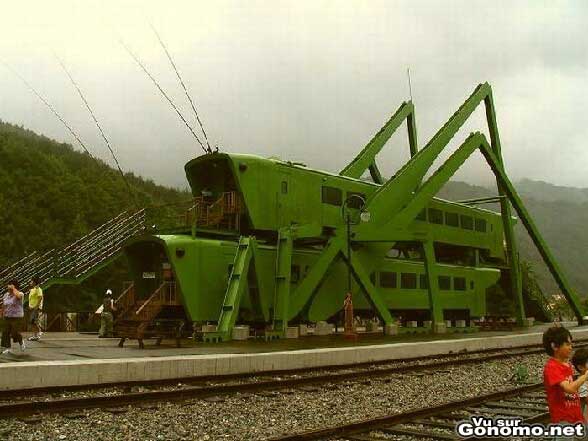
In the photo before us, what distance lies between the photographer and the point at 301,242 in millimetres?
26078

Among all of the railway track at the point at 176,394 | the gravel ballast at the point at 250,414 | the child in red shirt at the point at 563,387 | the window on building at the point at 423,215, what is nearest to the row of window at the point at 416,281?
the window on building at the point at 423,215

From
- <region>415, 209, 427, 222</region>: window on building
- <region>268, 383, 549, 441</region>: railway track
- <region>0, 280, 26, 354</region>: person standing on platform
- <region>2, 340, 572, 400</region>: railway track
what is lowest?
<region>268, 383, 549, 441</region>: railway track

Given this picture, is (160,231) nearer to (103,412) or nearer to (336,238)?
(336,238)

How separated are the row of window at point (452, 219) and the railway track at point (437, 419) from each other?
21.8m

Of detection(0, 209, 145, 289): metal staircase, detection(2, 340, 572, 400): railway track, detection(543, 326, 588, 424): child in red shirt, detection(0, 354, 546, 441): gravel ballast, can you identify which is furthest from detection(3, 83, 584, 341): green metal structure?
detection(543, 326, 588, 424): child in red shirt

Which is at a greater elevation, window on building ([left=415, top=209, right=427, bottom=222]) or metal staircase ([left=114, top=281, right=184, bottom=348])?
window on building ([left=415, top=209, right=427, bottom=222])

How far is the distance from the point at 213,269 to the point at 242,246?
167cm

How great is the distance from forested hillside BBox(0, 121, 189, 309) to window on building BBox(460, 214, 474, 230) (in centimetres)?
2761

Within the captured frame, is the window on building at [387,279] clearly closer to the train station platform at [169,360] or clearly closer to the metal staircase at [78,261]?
the train station platform at [169,360]

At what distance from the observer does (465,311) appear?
117 ft

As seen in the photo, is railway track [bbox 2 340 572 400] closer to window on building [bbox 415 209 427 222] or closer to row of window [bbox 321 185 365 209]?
row of window [bbox 321 185 365 209]

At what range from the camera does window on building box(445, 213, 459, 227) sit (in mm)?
34391

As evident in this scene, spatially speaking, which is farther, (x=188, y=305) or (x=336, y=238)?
(x=336, y=238)

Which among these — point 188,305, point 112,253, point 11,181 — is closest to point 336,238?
point 188,305
